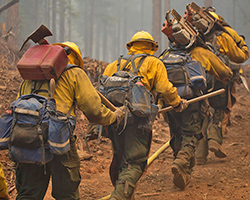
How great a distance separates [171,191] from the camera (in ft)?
19.4

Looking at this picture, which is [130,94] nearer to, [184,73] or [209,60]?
[184,73]

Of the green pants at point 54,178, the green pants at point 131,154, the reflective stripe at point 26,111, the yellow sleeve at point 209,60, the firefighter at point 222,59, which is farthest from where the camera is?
the firefighter at point 222,59

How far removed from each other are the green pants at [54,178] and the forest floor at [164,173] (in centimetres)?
182

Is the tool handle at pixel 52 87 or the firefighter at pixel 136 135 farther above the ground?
the tool handle at pixel 52 87

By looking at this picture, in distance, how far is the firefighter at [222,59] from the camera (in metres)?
7.37

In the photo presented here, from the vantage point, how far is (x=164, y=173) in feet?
23.5

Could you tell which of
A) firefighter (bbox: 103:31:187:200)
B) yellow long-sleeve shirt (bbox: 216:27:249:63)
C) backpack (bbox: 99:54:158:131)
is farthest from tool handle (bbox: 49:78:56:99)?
yellow long-sleeve shirt (bbox: 216:27:249:63)

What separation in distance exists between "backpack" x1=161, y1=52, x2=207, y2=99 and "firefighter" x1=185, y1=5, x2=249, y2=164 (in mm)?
1111

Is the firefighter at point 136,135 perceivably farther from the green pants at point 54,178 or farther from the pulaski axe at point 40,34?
the pulaski axe at point 40,34

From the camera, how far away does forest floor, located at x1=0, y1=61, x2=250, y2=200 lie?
221 inches

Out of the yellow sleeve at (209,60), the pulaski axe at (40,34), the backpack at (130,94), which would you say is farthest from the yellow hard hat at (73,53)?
the yellow sleeve at (209,60)

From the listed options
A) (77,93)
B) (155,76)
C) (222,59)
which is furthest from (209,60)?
(77,93)

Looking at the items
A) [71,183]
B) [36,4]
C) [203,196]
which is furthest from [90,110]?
[36,4]

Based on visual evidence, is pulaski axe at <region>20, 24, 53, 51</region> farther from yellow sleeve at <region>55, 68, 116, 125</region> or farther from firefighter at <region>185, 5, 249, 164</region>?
firefighter at <region>185, 5, 249, 164</region>
